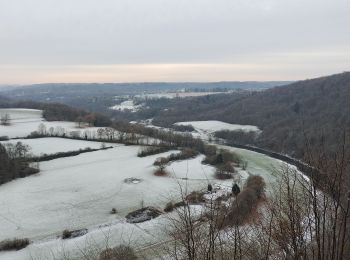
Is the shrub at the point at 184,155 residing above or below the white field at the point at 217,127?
above

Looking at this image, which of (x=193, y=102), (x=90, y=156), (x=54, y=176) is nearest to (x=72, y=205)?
(x=54, y=176)

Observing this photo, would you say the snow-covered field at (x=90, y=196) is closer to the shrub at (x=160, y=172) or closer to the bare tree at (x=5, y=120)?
the shrub at (x=160, y=172)

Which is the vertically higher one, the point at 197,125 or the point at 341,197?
the point at 341,197

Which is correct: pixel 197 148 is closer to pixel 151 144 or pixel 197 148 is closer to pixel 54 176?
pixel 151 144

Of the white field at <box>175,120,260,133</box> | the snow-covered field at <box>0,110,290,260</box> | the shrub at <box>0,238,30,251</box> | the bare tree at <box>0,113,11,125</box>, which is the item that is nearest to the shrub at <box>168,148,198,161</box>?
the snow-covered field at <box>0,110,290,260</box>

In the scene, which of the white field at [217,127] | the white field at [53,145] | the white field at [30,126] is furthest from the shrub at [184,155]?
the white field at [217,127]

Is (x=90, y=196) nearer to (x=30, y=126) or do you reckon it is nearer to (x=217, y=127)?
(x=30, y=126)

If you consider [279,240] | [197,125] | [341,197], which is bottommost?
[197,125]
